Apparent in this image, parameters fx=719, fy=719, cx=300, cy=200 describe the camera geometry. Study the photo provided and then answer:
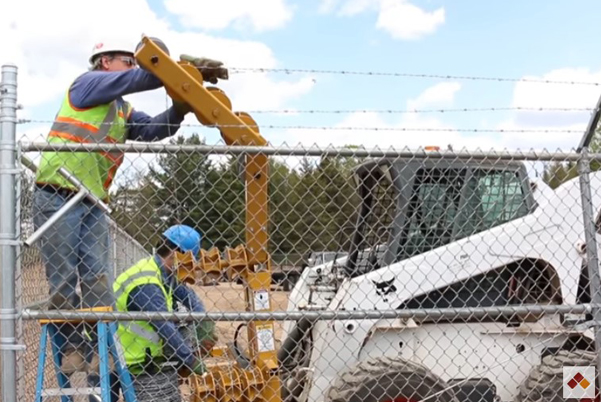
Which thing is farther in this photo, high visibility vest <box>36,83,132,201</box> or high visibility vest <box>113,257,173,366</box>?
high visibility vest <box>113,257,173,366</box>

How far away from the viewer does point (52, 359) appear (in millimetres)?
4398

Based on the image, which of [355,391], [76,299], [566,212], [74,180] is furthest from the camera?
[566,212]

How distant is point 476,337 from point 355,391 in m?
1.08

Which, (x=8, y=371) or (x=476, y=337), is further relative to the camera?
(x=476, y=337)

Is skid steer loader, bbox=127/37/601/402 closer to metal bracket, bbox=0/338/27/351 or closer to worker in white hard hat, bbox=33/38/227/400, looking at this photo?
worker in white hard hat, bbox=33/38/227/400

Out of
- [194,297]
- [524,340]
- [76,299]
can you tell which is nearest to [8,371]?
[76,299]

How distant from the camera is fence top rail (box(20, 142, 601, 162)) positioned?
3.39 meters

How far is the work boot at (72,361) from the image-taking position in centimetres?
418

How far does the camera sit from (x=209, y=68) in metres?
4.25

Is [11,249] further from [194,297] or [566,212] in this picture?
[566,212]

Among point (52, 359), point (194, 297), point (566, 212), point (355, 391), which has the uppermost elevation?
point (566, 212)

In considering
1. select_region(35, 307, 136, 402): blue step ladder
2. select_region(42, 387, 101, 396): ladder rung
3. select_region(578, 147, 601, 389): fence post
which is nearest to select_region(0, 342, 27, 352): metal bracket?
select_region(35, 307, 136, 402): blue step ladder

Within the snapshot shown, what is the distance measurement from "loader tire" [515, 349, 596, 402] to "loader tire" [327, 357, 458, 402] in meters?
0.59

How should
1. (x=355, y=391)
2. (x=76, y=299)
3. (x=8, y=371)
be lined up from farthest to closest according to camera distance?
(x=355, y=391), (x=76, y=299), (x=8, y=371)
